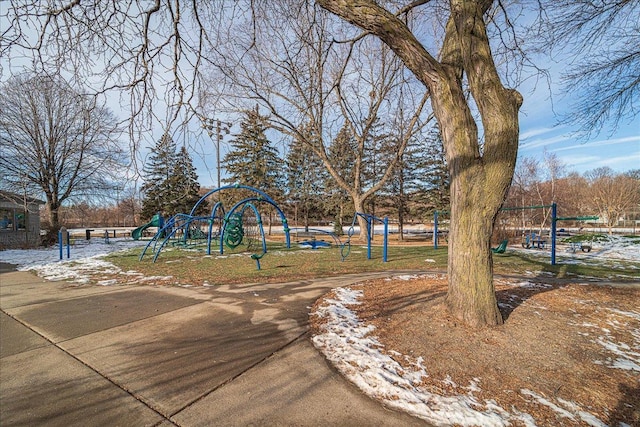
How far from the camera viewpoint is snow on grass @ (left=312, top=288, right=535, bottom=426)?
Result: 2.11 m

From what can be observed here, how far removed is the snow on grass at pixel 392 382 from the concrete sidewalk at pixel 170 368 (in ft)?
0.44

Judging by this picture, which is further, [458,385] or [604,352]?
[604,352]

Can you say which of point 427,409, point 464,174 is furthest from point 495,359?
point 464,174

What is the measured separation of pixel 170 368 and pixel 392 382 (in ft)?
6.59

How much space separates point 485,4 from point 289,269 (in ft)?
22.0

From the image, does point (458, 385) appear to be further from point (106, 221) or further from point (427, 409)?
point (106, 221)

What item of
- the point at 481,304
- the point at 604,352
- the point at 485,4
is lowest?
the point at 604,352

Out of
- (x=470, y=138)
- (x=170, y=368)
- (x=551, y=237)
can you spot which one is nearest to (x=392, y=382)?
(x=170, y=368)

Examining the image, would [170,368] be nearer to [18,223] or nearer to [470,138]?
[470,138]

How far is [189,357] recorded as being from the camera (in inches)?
116

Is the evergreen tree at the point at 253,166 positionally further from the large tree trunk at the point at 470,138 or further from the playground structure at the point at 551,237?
the large tree trunk at the point at 470,138

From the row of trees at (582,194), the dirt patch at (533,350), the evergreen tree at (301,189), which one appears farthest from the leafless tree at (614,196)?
the dirt patch at (533,350)

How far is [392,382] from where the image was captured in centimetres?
253

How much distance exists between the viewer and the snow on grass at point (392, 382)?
6.93 feet
